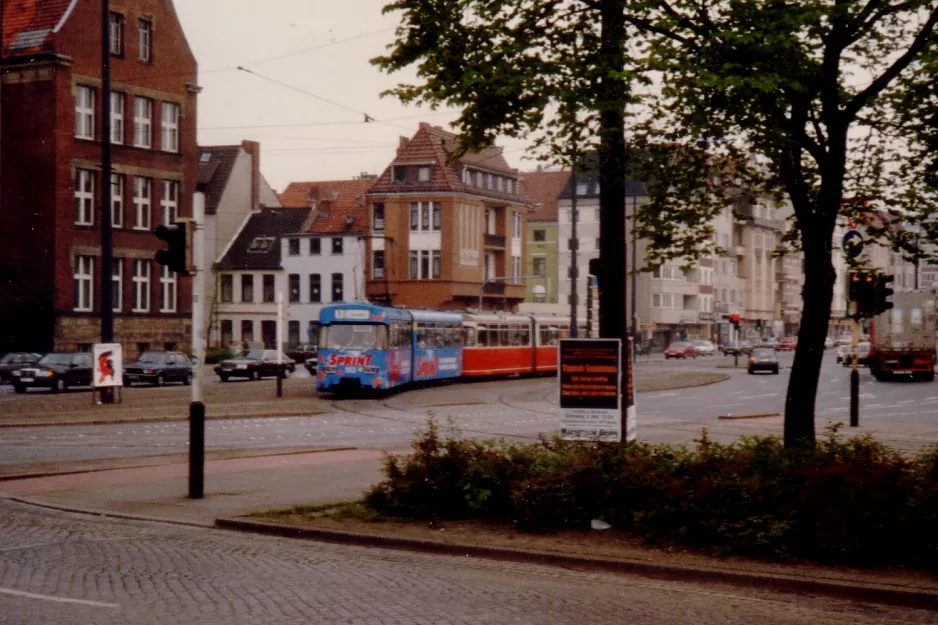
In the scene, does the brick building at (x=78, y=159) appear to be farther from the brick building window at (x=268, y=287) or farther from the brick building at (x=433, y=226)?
the brick building window at (x=268, y=287)

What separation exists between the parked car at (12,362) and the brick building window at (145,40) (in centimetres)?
1645

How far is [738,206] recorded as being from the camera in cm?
1581

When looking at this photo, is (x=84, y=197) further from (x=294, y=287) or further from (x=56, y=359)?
(x=294, y=287)

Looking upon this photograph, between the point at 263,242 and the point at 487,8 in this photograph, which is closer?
the point at 487,8

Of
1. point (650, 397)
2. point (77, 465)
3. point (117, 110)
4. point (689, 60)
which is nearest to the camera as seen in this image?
point (689, 60)

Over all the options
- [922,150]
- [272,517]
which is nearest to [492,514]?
[272,517]

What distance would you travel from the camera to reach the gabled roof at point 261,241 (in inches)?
3780

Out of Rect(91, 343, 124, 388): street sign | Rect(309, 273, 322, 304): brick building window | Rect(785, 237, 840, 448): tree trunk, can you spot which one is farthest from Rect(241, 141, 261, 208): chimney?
Rect(785, 237, 840, 448): tree trunk

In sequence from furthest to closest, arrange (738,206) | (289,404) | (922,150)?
Answer: (289,404) < (738,206) < (922,150)

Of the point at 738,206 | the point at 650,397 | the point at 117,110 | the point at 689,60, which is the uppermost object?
the point at 117,110

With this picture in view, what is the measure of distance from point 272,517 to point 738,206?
6698 mm

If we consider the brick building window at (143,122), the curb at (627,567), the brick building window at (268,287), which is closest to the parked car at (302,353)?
the brick building window at (268,287)

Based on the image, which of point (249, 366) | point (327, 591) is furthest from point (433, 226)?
point (327, 591)

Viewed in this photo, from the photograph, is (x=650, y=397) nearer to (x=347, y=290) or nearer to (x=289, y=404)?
(x=289, y=404)
